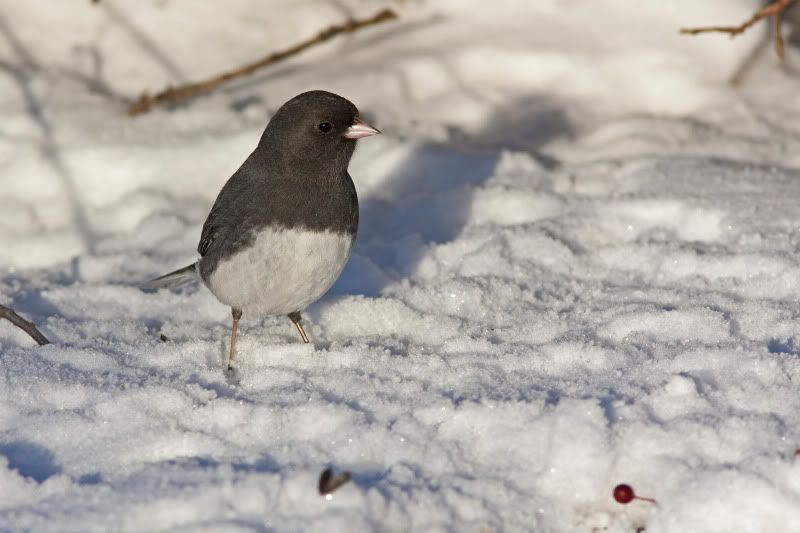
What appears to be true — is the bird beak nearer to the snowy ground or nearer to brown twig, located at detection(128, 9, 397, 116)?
the snowy ground

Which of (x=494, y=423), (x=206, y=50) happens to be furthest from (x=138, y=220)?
(x=494, y=423)

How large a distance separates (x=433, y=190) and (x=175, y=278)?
141cm

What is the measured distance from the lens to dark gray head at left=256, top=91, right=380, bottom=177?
298 centimetres

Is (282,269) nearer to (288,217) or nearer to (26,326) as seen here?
(288,217)

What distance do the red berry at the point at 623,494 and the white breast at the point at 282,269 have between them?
3.81 ft

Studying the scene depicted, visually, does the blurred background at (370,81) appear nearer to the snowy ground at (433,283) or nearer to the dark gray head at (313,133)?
the snowy ground at (433,283)

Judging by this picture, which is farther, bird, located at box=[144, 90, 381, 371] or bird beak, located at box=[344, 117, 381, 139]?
bird beak, located at box=[344, 117, 381, 139]

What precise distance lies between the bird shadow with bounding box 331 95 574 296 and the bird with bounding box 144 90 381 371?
605 mm

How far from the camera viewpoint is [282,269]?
9.36 feet

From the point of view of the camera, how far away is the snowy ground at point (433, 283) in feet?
7.37

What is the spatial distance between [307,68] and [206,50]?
0.56 m

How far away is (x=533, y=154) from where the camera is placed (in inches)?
181

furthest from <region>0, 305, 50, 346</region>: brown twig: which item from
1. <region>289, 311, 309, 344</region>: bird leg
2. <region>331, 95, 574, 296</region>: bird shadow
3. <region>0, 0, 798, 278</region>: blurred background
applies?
<region>0, 0, 798, 278</region>: blurred background

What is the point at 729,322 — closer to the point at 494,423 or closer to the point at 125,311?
the point at 494,423
